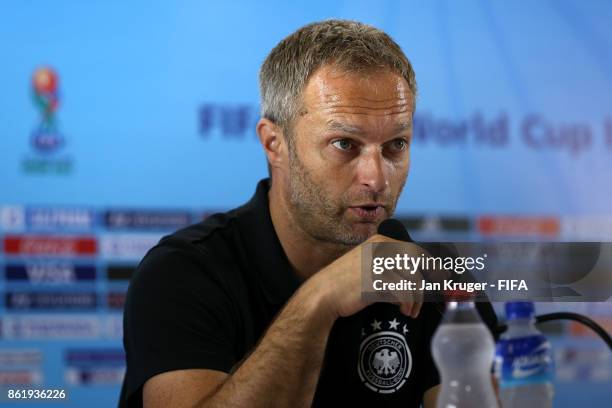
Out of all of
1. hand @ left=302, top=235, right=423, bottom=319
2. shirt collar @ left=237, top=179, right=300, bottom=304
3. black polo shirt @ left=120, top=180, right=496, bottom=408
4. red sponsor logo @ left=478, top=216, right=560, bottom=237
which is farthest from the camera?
red sponsor logo @ left=478, top=216, right=560, bottom=237

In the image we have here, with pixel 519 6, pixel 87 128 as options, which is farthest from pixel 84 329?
pixel 519 6

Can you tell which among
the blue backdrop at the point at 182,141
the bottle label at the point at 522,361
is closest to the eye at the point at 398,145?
the bottle label at the point at 522,361

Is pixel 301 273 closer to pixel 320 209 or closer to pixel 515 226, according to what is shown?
pixel 320 209

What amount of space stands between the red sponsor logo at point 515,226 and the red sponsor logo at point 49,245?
125 centimetres

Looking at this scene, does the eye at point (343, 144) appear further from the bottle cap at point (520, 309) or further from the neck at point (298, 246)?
the bottle cap at point (520, 309)

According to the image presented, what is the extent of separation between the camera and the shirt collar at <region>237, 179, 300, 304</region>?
1247mm

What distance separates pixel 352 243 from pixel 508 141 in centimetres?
168

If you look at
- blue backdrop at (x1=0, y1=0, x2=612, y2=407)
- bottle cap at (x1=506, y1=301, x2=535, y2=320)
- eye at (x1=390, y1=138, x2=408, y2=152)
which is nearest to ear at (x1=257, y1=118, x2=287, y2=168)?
eye at (x1=390, y1=138, x2=408, y2=152)

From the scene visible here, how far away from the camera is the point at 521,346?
907 millimetres

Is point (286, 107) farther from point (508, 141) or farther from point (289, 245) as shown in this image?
point (508, 141)

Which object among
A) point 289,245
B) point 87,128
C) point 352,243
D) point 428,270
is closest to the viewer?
point 428,270

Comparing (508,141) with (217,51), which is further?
(508,141)

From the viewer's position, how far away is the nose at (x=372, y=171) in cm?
112

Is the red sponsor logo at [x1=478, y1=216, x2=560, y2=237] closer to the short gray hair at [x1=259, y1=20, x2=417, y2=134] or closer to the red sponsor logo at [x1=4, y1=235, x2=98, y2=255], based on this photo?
the red sponsor logo at [x1=4, y1=235, x2=98, y2=255]
